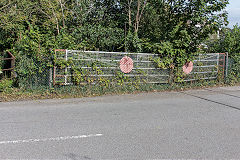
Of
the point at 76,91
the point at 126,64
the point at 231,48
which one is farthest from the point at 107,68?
the point at 231,48

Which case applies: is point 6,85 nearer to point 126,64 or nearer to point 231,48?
point 126,64

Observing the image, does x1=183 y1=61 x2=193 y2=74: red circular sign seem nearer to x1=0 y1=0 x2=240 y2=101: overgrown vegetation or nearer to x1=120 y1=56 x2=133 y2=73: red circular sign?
x1=0 y1=0 x2=240 y2=101: overgrown vegetation

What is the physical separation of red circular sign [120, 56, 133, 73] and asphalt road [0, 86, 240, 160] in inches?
75.9

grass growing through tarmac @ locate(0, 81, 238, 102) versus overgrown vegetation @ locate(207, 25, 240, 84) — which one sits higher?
overgrown vegetation @ locate(207, 25, 240, 84)

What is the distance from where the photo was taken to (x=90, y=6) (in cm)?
1374

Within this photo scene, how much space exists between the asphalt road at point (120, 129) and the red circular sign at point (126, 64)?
1.93 metres

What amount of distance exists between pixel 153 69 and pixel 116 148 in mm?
6723

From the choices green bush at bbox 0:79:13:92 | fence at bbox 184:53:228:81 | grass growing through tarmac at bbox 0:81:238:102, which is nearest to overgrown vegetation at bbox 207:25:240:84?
fence at bbox 184:53:228:81

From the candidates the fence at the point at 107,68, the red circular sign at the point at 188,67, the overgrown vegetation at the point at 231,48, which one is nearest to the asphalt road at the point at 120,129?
the fence at the point at 107,68

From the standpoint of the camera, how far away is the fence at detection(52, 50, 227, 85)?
885 cm

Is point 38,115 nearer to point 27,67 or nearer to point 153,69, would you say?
point 27,67

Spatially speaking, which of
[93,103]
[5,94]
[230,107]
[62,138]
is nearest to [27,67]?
[5,94]

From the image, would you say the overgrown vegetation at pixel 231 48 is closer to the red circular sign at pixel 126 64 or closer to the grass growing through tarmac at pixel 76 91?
the grass growing through tarmac at pixel 76 91

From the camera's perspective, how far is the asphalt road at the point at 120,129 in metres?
3.94
